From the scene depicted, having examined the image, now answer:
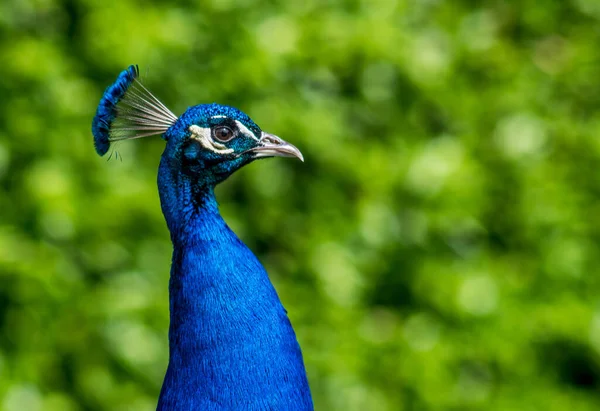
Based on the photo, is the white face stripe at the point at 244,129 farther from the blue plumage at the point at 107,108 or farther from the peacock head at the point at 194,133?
the blue plumage at the point at 107,108

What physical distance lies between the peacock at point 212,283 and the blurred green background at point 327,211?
3.29 feet

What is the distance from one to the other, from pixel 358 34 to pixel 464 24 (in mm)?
546

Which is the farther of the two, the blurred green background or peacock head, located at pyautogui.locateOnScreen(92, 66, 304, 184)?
the blurred green background

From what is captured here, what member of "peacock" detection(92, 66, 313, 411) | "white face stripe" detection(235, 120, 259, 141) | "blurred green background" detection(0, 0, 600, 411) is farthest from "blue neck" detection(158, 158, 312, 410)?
"blurred green background" detection(0, 0, 600, 411)

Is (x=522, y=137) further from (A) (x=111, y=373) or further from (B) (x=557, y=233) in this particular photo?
(A) (x=111, y=373)

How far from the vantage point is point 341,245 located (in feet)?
7.52

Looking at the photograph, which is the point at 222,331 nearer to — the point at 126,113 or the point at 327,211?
the point at 126,113

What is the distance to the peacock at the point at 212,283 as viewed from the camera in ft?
3.24

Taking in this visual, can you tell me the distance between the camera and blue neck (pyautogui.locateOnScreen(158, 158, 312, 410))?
0.99m

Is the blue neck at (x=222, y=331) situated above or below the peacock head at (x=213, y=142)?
below

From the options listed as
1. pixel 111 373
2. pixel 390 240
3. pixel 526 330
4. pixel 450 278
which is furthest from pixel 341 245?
pixel 111 373

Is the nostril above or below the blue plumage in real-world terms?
below

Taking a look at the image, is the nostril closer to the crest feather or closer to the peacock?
the peacock

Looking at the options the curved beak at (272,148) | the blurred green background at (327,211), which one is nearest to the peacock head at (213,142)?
the curved beak at (272,148)
